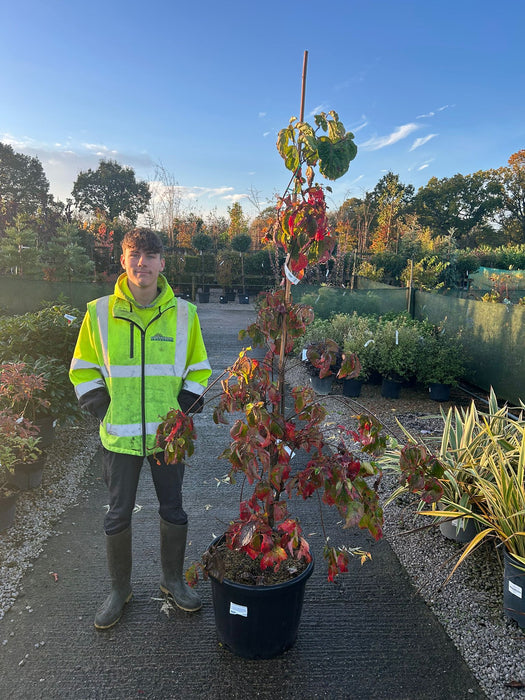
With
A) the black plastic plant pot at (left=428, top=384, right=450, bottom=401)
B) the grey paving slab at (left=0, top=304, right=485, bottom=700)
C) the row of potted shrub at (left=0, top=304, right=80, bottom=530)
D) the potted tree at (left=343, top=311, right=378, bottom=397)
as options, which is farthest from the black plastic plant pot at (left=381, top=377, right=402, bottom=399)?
the row of potted shrub at (left=0, top=304, right=80, bottom=530)

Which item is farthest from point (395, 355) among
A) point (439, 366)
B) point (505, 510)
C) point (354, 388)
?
point (505, 510)

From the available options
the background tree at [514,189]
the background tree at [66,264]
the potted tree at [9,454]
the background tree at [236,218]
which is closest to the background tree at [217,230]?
the background tree at [236,218]

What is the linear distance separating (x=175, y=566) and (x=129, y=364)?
3.52 ft

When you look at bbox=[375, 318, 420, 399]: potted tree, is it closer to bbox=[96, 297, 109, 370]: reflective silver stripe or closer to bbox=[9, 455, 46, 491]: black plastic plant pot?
bbox=[9, 455, 46, 491]: black plastic plant pot

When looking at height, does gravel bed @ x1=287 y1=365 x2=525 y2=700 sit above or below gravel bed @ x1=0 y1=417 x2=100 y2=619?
above

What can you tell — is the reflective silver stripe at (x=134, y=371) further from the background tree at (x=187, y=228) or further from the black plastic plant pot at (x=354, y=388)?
the background tree at (x=187, y=228)

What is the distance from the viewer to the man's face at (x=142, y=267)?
208cm

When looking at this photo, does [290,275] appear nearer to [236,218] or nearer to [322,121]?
[322,121]

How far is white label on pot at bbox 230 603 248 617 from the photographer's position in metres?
1.91

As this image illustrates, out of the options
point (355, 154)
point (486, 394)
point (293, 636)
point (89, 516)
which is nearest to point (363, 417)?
point (355, 154)

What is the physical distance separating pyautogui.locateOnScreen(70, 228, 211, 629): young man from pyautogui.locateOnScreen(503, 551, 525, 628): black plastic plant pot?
1.63 m

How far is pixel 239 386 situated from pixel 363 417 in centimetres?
48

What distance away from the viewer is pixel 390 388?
6.23 meters

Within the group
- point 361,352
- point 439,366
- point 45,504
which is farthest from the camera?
point 361,352
